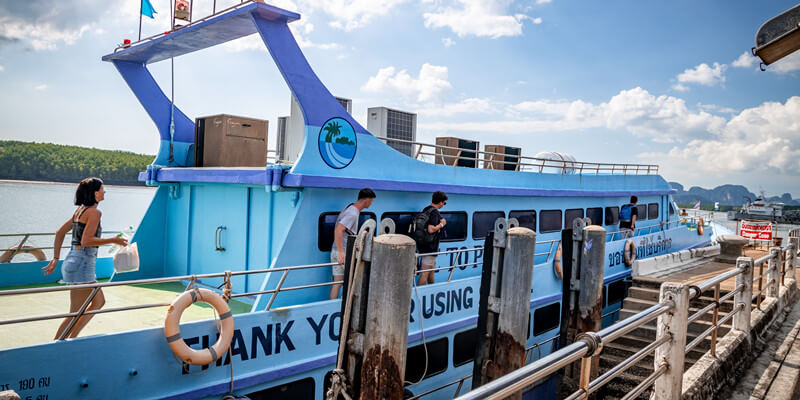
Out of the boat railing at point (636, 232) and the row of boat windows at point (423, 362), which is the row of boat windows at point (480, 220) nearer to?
the boat railing at point (636, 232)

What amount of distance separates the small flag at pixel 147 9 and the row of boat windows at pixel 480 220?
4396 millimetres

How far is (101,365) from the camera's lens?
165 inches

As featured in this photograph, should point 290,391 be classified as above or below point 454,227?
below

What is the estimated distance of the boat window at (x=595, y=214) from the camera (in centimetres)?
1243

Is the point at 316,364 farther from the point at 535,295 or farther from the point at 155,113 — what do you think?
the point at 155,113

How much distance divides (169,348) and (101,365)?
532 millimetres

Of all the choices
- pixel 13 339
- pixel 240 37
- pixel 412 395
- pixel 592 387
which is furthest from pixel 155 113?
pixel 592 387

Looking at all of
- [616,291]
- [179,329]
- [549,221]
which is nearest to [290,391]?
[179,329]

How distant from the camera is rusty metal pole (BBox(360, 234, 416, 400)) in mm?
4051

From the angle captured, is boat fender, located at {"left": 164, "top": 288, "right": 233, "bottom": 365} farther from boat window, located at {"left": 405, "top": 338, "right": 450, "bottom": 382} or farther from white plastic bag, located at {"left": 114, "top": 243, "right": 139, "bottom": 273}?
boat window, located at {"left": 405, "top": 338, "right": 450, "bottom": 382}

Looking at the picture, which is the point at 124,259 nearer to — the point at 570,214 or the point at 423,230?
the point at 423,230

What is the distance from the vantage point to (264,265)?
6.92 meters

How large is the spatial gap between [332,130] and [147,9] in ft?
12.6

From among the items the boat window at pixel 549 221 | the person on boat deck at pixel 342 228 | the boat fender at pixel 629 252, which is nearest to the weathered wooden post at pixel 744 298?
the person on boat deck at pixel 342 228
